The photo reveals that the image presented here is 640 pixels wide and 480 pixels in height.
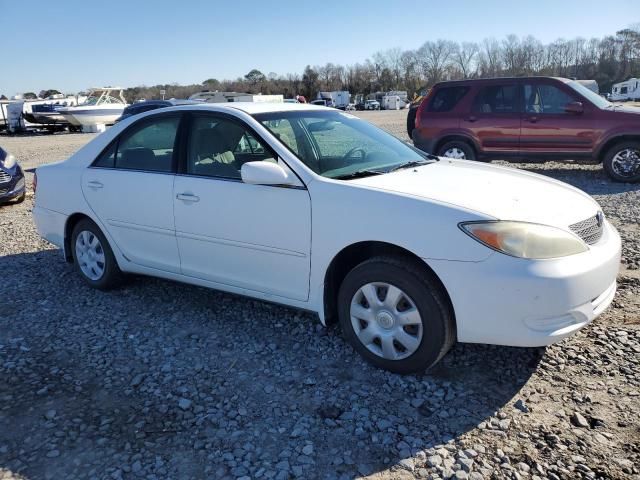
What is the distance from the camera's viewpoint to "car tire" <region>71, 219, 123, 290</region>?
4.73 meters

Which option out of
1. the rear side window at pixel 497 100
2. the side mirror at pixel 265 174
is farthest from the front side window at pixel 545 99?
the side mirror at pixel 265 174

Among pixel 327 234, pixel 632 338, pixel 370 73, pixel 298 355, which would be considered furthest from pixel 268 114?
pixel 370 73

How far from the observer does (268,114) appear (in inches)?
158

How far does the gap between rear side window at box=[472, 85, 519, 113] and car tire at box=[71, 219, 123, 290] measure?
7.61m

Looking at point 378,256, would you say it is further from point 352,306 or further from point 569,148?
point 569,148

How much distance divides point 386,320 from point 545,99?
26.3 ft

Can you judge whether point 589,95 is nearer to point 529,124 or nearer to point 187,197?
point 529,124

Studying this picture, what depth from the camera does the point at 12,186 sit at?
9.14m

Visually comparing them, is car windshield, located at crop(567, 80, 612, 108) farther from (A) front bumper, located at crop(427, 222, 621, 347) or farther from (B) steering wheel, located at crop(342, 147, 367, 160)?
(A) front bumper, located at crop(427, 222, 621, 347)

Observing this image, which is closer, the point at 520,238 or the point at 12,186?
the point at 520,238

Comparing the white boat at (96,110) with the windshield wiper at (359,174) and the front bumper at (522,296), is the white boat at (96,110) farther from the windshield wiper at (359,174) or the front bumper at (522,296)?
the front bumper at (522,296)

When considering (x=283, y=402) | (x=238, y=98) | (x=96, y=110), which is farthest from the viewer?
(x=96, y=110)

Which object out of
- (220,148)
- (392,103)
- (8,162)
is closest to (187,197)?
(220,148)

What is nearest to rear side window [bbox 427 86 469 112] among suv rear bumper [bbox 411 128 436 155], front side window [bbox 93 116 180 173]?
suv rear bumper [bbox 411 128 436 155]
